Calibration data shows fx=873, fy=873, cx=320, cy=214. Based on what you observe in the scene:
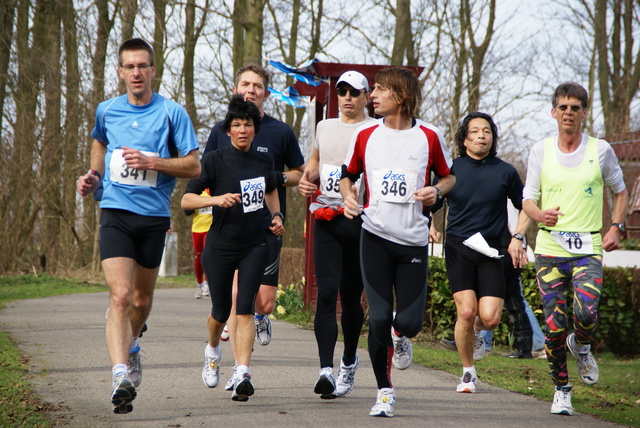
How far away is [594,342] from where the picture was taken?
10016 mm

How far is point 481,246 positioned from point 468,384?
3.34 feet

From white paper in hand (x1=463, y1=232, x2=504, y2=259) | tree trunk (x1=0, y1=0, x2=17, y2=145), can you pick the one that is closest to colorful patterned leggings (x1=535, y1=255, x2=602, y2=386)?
white paper in hand (x1=463, y1=232, x2=504, y2=259)

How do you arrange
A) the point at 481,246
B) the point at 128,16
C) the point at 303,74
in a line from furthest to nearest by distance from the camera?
1. the point at 128,16
2. the point at 303,74
3. the point at 481,246

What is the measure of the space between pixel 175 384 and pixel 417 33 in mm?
18889

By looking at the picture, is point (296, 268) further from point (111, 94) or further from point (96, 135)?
point (96, 135)

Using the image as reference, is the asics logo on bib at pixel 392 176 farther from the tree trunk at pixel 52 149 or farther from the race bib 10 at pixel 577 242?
the tree trunk at pixel 52 149

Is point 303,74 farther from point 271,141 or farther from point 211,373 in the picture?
point 211,373

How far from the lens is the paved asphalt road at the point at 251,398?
201 inches

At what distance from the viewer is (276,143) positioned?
661 cm

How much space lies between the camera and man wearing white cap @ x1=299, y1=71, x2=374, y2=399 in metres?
5.91

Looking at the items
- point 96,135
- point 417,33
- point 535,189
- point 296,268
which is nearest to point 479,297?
point 535,189

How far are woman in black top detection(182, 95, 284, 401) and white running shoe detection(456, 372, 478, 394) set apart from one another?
5.57 feet

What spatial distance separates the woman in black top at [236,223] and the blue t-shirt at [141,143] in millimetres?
427

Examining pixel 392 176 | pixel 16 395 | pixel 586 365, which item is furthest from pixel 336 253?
pixel 16 395
